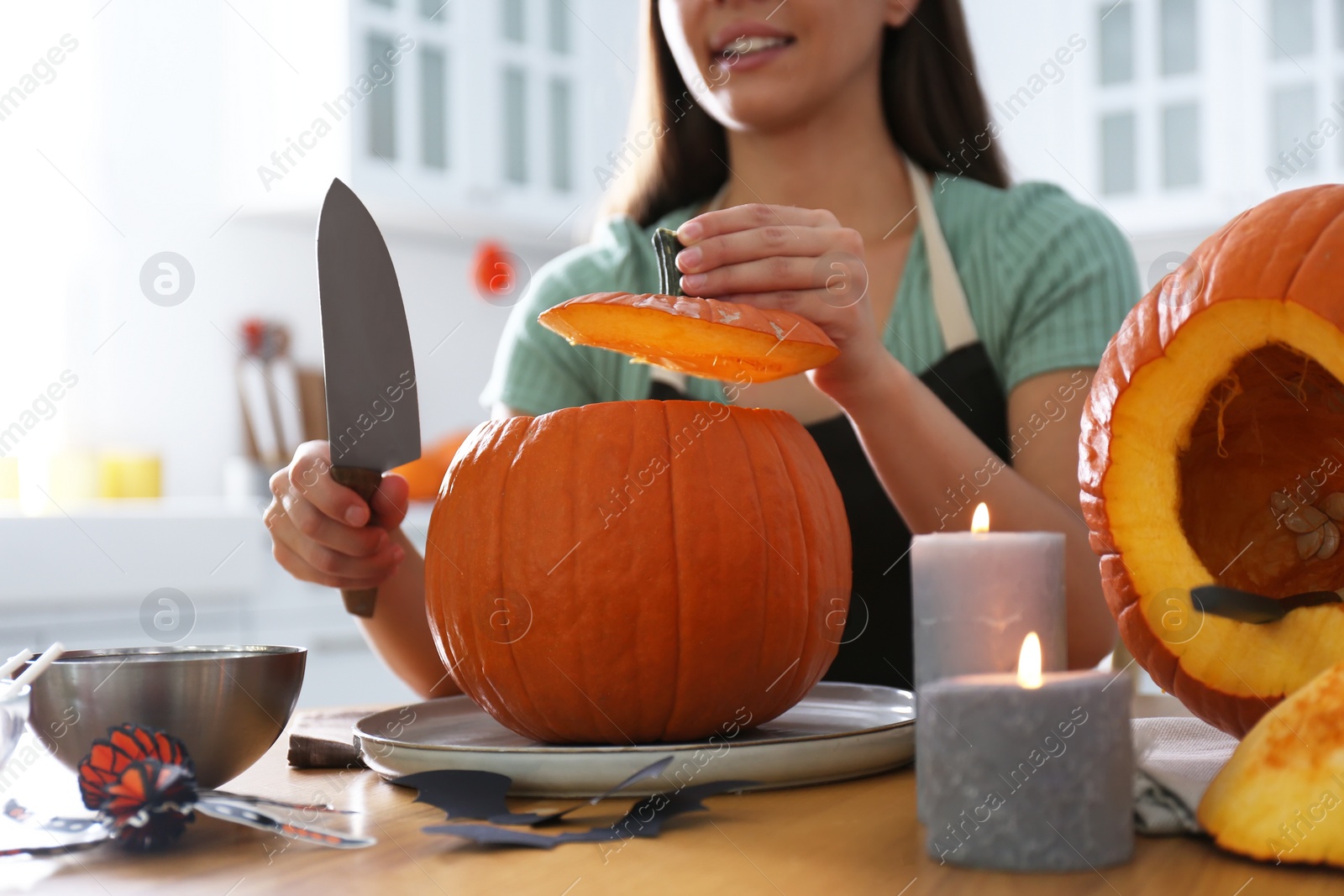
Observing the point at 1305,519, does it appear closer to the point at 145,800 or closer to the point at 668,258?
the point at 668,258

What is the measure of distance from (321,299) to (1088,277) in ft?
2.84

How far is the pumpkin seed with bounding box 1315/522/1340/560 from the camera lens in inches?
25.4

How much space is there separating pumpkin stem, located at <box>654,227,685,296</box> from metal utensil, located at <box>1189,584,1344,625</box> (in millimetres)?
371

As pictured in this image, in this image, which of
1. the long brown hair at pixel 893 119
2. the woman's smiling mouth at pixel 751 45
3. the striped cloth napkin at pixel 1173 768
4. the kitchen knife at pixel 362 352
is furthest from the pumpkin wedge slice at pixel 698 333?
the long brown hair at pixel 893 119

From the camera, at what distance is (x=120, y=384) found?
316cm

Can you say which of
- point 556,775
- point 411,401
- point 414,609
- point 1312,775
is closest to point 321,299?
point 411,401

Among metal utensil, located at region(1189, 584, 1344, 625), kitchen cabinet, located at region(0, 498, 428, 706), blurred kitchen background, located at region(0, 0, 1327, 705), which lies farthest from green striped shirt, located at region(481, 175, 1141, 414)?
blurred kitchen background, located at region(0, 0, 1327, 705)

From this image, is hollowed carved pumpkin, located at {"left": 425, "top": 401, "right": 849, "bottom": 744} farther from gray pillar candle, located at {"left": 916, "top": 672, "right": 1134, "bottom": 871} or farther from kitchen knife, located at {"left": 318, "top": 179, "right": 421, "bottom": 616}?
gray pillar candle, located at {"left": 916, "top": 672, "right": 1134, "bottom": 871}

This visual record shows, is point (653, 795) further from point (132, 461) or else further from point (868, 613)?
point (132, 461)

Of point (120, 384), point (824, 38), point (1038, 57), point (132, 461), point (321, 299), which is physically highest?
point (1038, 57)

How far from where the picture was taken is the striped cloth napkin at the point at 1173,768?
1.61ft

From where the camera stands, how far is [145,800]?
51cm

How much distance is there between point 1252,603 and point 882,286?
2.84 ft

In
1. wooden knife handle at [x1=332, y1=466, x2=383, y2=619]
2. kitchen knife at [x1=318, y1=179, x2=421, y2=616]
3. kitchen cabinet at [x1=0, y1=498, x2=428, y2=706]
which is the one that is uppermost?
kitchen knife at [x1=318, y1=179, x2=421, y2=616]
